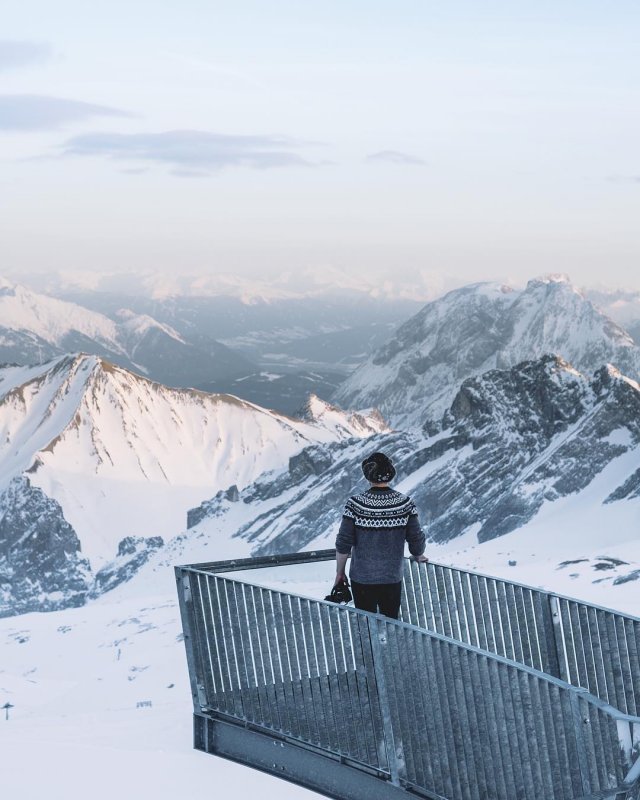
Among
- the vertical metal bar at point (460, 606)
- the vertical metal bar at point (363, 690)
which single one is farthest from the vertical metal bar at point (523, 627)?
the vertical metal bar at point (363, 690)

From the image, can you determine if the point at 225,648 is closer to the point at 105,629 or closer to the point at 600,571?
the point at 600,571

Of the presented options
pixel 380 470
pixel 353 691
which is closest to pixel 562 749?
pixel 353 691

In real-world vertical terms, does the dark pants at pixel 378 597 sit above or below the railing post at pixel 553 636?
above

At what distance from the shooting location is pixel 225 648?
589 inches

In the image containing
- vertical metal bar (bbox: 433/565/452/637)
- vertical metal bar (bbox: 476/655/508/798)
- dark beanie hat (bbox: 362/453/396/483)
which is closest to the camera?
vertical metal bar (bbox: 476/655/508/798)

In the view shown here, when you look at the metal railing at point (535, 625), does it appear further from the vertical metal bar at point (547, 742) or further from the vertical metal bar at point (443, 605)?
the vertical metal bar at point (547, 742)

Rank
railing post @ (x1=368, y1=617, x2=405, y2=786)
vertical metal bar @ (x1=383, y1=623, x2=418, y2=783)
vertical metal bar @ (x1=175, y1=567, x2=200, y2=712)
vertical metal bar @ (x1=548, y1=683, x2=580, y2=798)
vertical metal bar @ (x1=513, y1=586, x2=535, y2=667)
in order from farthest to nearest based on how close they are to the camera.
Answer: vertical metal bar @ (x1=175, y1=567, x2=200, y2=712), vertical metal bar @ (x1=513, y1=586, x2=535, y2=667), railing post @ (x1=368, y1=617, x2=405, y2=786), vertical metal bar @ (x1=383, y1=623, x2=418, y2=783), vertical metal bar @ (x1=548, y1=683, x2=580, y2=798)

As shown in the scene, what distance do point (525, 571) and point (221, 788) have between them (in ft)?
183

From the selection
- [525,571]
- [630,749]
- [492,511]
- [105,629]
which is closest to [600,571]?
[525,571]

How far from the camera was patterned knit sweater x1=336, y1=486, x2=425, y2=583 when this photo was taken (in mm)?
14383

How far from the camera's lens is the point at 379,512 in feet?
47.1

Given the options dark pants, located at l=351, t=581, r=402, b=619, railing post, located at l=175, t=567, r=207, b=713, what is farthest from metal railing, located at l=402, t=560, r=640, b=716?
railing post, located at l=175, t=567, r=207, b=713

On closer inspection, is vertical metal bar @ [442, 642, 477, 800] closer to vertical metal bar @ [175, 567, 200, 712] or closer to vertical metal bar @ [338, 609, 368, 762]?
vertical metal bar @ [338, 609, 368, 762]

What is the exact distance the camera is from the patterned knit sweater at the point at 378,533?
47.2 ft
